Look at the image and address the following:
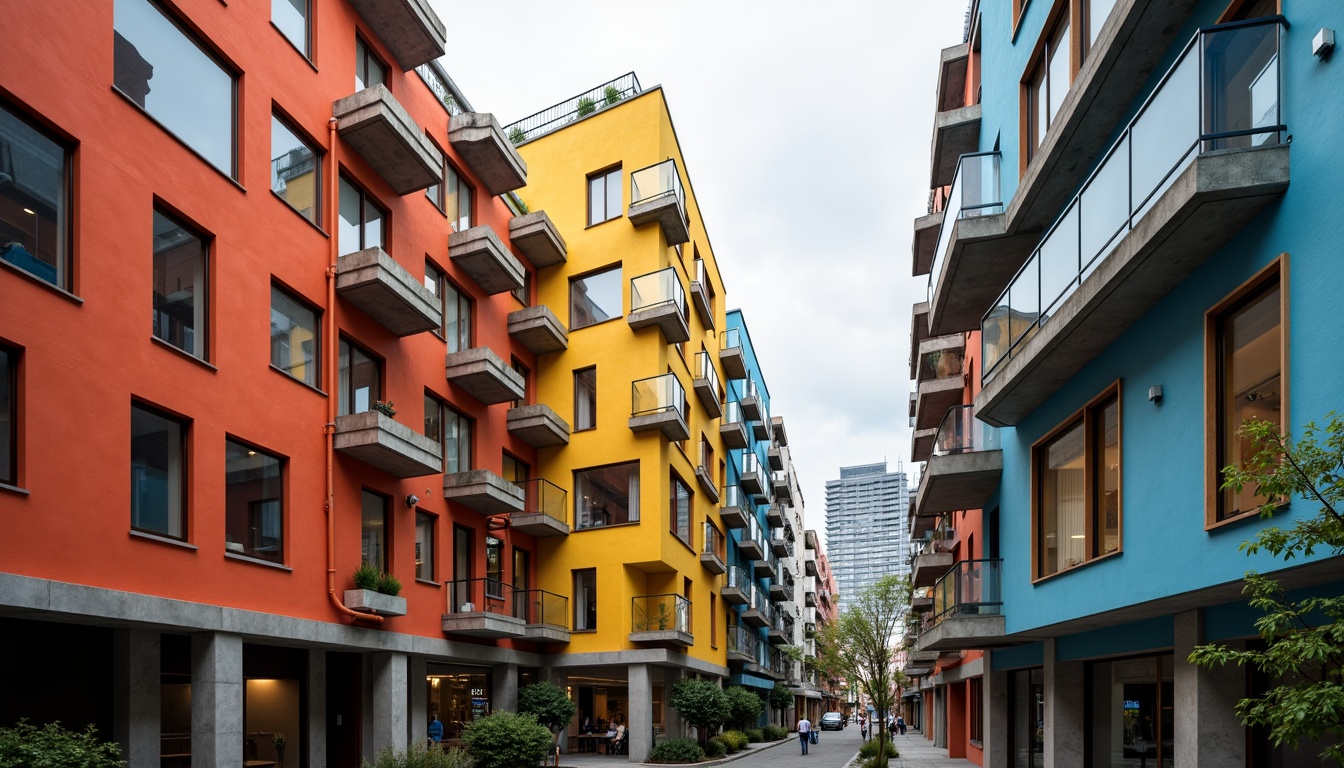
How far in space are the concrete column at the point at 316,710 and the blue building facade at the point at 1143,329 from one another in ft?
41.0

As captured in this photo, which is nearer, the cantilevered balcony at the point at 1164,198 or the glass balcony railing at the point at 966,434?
the cantilevered balcony at the point at 1164,198

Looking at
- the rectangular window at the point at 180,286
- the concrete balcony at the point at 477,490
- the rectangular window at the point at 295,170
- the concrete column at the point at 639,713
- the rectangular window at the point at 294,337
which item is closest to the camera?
the rectangular window at the point at 180,286

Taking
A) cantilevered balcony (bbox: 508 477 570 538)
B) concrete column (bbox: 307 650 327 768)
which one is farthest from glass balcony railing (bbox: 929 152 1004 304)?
cantilevered balcony (bbox: 508 477 570 538)

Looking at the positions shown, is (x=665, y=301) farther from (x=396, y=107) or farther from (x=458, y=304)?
(x=396, y=107)

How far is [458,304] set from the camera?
25344 mm

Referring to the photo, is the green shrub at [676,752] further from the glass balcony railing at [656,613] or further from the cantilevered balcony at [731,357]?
the cantilevered balcony at [731,357]

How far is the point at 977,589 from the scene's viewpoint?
1814 cm

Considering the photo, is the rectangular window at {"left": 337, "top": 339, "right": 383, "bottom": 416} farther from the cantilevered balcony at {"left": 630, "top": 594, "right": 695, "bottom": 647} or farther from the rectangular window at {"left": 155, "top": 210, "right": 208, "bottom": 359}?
the cantilevered balcony at {"left": 630, "top": 594, "right": 695, "bottom": 647}

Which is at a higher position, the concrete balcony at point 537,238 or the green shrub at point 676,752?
the concrete balcony at point 537,238

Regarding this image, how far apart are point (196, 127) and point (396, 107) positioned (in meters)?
4.97

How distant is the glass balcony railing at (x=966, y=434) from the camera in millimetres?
18484

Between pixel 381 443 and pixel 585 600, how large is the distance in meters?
13.0

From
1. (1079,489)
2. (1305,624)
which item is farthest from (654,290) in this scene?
(1305,624)

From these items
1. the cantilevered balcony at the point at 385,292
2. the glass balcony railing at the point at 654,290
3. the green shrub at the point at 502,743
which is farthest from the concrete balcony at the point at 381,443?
the glass balcony railing at the point at 654,290
